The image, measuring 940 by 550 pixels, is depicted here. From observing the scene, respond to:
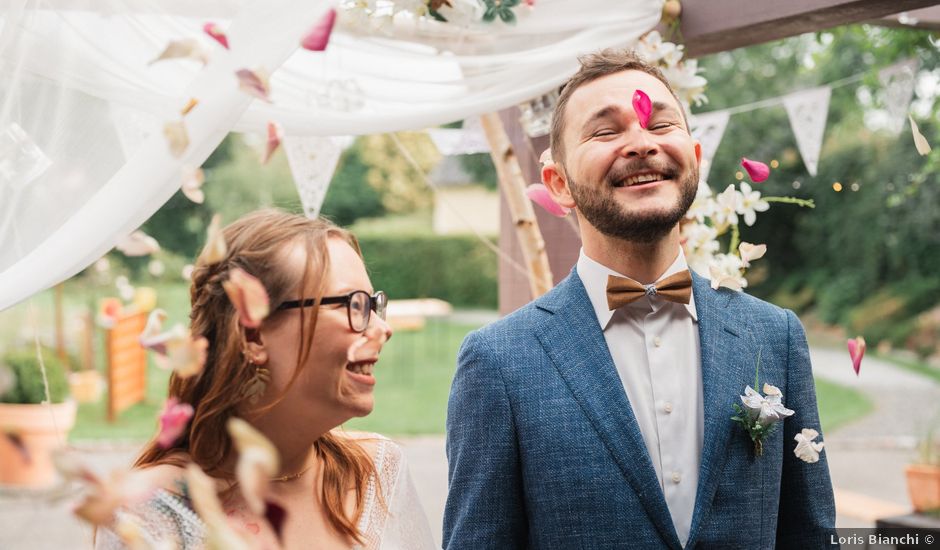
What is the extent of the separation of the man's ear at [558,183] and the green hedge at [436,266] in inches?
595

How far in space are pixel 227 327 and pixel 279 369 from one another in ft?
0.33

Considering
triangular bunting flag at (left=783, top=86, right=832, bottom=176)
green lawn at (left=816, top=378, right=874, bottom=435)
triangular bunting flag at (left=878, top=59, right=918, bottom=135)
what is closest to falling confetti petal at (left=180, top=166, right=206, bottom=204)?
triangular bunting flag at (left=783, top=86, right=832, bottom=176)

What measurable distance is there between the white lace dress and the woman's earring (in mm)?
179

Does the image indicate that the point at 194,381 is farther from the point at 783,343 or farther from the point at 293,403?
the point at 783,343

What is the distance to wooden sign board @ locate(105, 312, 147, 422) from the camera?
9.30 meters

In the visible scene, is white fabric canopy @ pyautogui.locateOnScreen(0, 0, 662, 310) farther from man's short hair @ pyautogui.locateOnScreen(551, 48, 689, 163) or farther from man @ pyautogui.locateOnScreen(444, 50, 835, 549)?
man @ pyautogui.locateOnScreen(444, 50, 835, 549)

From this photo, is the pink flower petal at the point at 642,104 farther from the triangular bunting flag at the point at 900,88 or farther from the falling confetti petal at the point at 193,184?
the triangular bunting flag at the point at 900,88

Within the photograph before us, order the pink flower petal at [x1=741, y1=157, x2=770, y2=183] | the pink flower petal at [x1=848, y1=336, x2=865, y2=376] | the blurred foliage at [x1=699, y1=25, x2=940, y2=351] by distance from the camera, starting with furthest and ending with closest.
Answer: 1. the blurred foliage at [x1=699, y1=25, x2=940, y2=351]
2. the pink flower petal at [x1=741, y1=157, x2=770, y2=183]
3. the pink flower petal at [x1=848, y1=336, x2=865, y2=376]

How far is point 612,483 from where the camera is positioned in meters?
1.54

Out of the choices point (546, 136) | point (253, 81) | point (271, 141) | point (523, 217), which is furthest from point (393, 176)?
point (253, 81)

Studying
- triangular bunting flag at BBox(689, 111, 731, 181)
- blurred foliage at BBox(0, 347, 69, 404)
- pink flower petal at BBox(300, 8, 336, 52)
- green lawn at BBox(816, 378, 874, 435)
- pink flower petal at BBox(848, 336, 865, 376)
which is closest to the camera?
pink flower petal at BBox(300, 8, 336, 52)

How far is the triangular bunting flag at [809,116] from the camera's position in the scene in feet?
12.6

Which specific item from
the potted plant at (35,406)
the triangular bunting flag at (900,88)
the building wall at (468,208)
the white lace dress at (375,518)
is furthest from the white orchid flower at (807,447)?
the building wall at (468,208)

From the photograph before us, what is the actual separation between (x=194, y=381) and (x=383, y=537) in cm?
42
